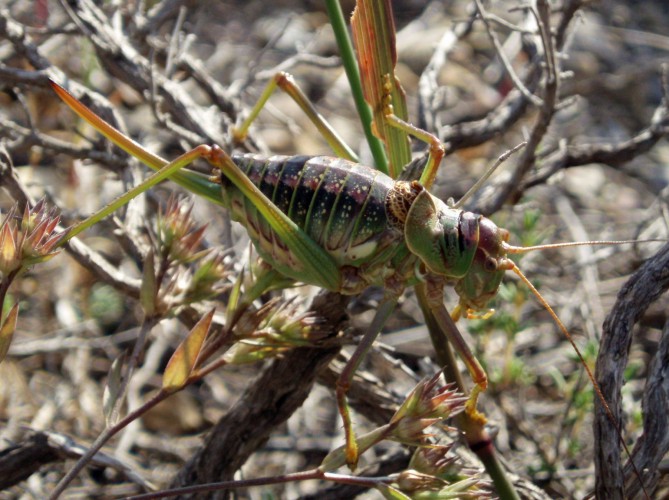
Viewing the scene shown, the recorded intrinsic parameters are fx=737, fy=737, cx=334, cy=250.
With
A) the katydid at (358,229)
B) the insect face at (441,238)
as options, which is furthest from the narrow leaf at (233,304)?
the insect face at (441,238)

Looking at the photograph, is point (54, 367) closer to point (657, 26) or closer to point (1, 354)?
point (1, 354)

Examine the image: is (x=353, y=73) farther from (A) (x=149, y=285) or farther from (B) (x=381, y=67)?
(A) (x=149, y=285)

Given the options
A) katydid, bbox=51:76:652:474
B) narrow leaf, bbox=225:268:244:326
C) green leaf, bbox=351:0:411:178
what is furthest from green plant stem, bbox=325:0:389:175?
narrow leaf, bbox=225:268:244:326

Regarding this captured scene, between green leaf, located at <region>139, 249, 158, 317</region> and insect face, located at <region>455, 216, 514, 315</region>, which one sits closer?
green leaf, located at <region>139, 249, 158, 317</region>

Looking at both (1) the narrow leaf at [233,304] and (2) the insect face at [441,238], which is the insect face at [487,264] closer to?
(2) the insect face at [441,238]

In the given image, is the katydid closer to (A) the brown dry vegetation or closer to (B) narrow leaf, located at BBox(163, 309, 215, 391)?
(A) the brown dry vegetation

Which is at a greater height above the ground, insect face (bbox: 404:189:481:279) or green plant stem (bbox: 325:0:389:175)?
green plant stem (bbox: 325:0:389:175)

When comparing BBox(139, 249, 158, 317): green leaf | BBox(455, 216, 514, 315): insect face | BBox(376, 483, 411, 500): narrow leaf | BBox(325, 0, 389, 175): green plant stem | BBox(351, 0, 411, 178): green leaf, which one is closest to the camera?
BBox(376, 483, 411, 500): narrow leaf

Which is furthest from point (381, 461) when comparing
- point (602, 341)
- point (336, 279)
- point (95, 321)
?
point (95, 321)

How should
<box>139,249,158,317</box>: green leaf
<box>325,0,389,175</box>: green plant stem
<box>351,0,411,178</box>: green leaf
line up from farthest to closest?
1. <box>325,0,389,175</box>: green plant stem
2. <box>351,0,411,178</box>: green leaf
3. <box>139,249,158,317</box>: green leaf
